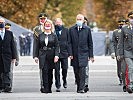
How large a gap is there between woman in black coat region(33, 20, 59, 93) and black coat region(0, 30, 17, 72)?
759 mm

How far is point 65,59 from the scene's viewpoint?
18.2 meters

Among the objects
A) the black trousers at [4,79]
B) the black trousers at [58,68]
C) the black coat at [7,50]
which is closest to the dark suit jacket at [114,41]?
the black trousers at [58,68]

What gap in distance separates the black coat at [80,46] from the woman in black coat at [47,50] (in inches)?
17.1

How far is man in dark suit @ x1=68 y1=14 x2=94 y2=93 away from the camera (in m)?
16.1

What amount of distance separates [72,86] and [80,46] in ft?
11.7

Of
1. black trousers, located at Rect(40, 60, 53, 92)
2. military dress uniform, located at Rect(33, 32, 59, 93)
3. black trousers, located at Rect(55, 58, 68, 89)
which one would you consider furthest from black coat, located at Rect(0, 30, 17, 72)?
black trousers, located at Rect(55, 58, 68, 89)

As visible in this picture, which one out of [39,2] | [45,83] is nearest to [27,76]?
[45,83]

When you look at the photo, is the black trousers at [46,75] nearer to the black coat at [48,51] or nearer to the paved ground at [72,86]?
the black coat at [48,51]

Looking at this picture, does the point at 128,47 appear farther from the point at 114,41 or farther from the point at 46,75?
the point at 114,41

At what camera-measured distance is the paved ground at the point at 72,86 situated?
1511 centimetres

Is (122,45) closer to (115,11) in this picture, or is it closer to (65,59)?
(65,59)

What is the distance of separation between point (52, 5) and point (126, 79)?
47263mm

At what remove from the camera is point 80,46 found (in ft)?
53.0

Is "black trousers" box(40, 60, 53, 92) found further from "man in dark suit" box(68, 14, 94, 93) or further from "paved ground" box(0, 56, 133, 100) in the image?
"man in dark suit" box(68, 14, 94, 93)
